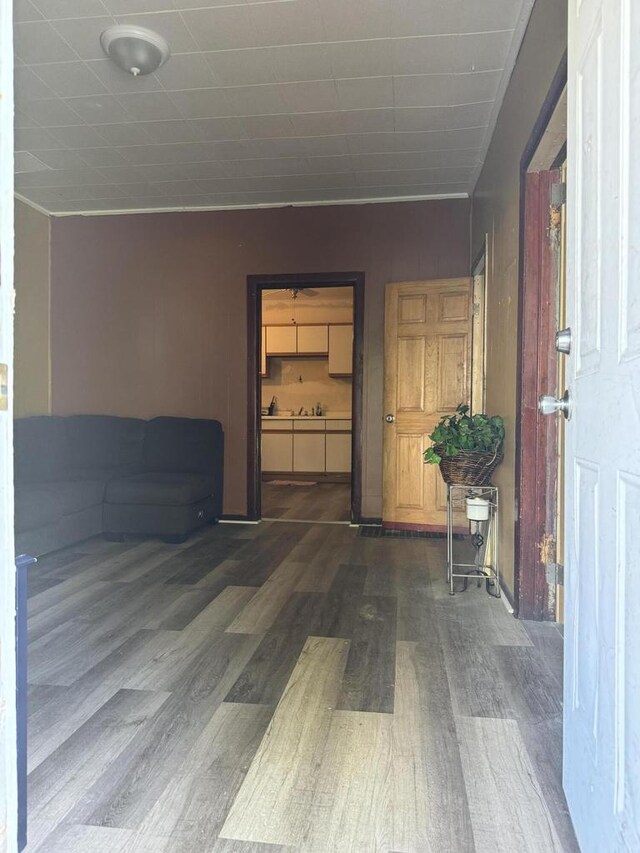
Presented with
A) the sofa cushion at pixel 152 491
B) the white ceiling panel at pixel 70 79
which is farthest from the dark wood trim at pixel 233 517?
the white ceiling panel at pixel 70 79

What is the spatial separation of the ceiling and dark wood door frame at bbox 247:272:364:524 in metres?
0.70

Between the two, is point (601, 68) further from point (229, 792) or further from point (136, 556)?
point (136, 556)

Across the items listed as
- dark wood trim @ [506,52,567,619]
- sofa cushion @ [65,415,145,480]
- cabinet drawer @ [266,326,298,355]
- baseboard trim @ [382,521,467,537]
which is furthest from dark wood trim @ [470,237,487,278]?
cabinet drawer @ [266,326,298,355]

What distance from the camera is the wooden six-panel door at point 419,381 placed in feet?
14.3

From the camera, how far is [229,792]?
4.45ft

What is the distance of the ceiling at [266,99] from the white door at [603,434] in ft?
5.47

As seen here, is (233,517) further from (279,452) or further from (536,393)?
(536,393)

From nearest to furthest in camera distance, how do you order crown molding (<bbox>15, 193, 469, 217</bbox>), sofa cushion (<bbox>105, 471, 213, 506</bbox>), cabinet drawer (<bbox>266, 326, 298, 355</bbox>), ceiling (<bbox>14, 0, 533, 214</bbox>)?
ceiling (<bbox>14, 0, 533, 214</bbox>)
sofa cushion (<bbox>105, 471, 213, 506</bbox>)
crown molding (<bbox>15, 193, 469, 217</bbox>)
cabinet drawer (<bbox>266, 326, 298, 355</bbox>)

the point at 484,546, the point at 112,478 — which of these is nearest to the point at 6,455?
the point at 484,546

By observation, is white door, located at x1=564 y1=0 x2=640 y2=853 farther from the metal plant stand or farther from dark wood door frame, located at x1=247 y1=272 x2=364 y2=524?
dark wood door frame, located at x1=247 y1=272 x2=364 y2=524

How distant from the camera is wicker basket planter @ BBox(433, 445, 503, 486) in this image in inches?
114

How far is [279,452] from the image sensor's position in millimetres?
7844

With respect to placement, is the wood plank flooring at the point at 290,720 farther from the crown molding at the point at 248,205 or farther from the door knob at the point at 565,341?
the crown molding at the point at 248,205

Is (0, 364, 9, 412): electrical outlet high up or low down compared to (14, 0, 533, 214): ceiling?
down
